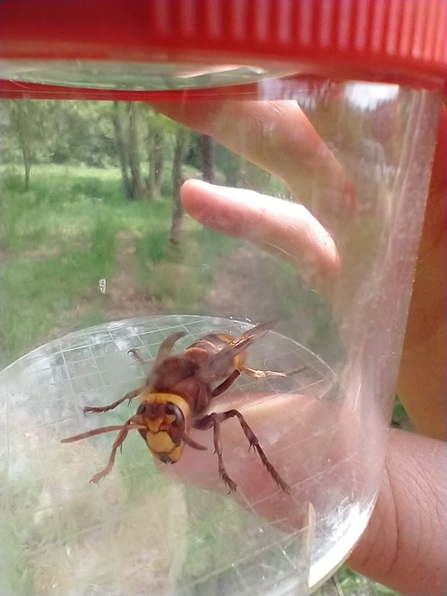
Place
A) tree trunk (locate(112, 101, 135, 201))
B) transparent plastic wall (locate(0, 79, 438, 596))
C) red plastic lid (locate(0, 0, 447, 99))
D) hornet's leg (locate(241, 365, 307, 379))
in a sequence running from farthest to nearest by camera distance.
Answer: hornet's leg (locate(241, 365, 307, 379)) → tree trunk (locate(112, 101, 135, 201)) → transparent plastic wall (locate(0, 79, 438, 596)) → red plastic lid (locate(0, 0, 447, 99))

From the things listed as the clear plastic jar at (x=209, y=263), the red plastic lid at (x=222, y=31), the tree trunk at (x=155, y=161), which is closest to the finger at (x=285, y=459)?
the clear plastic jar at (x=209, y=263)

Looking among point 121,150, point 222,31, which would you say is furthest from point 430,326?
point 222,31

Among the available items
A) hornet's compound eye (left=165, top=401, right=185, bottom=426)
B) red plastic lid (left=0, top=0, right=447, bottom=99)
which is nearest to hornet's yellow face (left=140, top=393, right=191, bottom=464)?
hornet's compound eye (left=165, top=401, right=185, bottom=426)

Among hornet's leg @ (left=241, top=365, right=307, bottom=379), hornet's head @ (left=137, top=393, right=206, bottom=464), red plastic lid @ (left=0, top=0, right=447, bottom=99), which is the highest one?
red plastic lid @ (left=0, top=0, right=447, bottom=99)

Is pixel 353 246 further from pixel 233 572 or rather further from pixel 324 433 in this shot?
pixel 233 572

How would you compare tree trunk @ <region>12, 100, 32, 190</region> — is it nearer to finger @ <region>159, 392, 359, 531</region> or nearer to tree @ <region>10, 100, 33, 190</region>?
tree @ <region>10, 100, 33, 190</region>

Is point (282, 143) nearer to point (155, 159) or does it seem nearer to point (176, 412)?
point (155, 159)

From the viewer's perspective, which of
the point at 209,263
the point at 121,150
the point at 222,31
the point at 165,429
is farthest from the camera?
the point at 209,263

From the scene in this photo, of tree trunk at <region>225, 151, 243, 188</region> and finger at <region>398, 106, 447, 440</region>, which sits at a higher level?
tree trunk at <region>225, 151, 243, 188</region>
